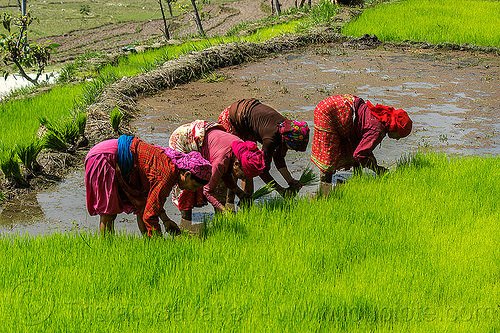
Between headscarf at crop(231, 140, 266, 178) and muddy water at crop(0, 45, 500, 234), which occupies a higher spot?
headscarf at crop(231, 140, 266, 178)

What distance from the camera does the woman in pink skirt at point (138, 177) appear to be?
4449 mm

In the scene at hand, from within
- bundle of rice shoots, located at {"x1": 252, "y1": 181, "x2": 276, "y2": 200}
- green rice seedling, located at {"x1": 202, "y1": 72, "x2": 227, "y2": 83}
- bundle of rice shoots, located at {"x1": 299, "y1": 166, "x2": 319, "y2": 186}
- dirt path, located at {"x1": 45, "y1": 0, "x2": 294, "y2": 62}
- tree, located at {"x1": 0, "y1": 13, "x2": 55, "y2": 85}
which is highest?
tree, located at {"x1": 0, "y1": 13, "x2": 55, "y2": 85}

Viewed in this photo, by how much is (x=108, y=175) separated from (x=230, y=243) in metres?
0.95

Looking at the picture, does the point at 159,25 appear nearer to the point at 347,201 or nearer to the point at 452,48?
the point at 452,48

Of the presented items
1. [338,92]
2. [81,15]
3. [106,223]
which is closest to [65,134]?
[106,223]

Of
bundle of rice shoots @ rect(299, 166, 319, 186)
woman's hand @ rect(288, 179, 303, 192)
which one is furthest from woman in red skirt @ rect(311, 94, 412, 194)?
woman's hand @ rect(288, 179, 303, 192)

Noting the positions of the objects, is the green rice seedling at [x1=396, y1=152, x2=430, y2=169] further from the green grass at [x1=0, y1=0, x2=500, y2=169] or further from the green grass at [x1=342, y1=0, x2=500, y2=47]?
the green grass at [x1=342, y1=0, x2=500, y2=47]

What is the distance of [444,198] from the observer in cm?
532

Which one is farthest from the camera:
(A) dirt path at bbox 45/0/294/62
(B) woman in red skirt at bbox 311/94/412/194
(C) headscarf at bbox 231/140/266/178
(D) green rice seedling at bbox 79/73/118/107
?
(A) dirt path at bbox 45/0/294/62

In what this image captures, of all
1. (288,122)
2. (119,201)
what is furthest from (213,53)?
(119,201)

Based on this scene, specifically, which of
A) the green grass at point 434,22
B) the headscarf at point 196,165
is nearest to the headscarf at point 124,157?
the headscarf at point 196,165

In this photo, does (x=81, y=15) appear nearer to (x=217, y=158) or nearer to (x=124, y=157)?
(x=217, y=158)

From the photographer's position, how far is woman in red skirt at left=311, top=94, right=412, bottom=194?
550cm

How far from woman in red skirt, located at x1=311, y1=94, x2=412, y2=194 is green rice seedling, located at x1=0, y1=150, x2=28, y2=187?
2.64m
